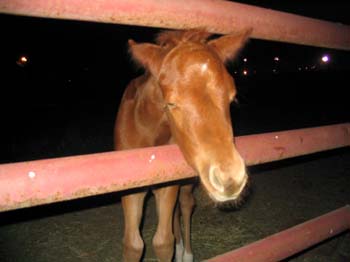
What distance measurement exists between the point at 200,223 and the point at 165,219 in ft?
6.19

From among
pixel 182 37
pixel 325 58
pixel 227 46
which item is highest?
pixel 325 58

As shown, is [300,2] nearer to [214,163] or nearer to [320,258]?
[320,258]

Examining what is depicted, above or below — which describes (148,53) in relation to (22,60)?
below

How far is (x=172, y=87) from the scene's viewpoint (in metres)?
1.92

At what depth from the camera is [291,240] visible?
1.96 meters

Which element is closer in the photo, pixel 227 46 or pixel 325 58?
pixel 227 46

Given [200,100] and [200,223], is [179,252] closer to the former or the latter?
[200,223]

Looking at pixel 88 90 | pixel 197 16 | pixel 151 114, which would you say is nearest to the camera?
pixel 197 16

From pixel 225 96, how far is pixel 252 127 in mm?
9697

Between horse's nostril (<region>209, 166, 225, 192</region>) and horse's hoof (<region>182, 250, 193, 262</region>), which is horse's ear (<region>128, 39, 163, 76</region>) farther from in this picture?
horse's hoof (<region>182, 250, 193, 262</region>)

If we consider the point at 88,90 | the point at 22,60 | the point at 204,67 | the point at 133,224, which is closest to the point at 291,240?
the point at 204,67

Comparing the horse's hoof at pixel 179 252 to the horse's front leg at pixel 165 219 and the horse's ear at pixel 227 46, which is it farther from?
the horse's ear at pixel 227 46

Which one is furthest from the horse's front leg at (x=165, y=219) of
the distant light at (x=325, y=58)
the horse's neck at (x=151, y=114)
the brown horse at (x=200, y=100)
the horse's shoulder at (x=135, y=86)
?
the distant light at (x=325, y=58)

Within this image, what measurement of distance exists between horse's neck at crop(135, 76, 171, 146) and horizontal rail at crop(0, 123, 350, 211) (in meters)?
1.24
